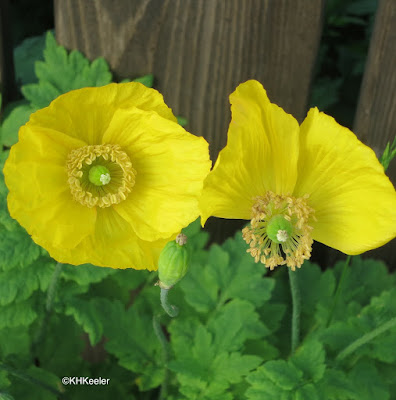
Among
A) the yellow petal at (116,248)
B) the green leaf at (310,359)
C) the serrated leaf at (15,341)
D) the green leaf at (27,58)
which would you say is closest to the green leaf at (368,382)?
the green leaf at (310,359)

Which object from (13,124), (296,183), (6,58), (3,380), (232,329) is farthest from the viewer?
(6,58)

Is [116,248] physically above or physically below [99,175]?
below

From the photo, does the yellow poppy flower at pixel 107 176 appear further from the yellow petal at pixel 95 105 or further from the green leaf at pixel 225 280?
the green leaf at pixel 225 280

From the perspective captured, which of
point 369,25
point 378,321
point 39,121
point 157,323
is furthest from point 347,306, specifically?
point 369,25

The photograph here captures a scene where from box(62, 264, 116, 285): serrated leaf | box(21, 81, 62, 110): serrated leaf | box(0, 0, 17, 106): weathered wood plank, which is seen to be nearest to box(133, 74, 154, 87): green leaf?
box(21, 81, 62, 110): serrated leaf

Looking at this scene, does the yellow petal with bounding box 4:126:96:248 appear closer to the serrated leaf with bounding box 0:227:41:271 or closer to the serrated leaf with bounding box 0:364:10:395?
the serrated leaf with bounding box 0:227:41:271

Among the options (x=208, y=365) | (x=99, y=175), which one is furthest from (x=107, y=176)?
(x=208, y=365)

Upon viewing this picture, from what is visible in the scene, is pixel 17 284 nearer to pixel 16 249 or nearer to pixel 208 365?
pixel 16 249
